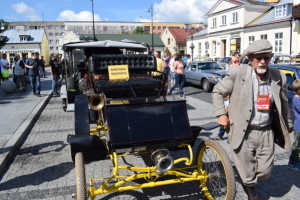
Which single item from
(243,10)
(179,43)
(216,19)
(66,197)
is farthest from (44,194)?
(179,43)

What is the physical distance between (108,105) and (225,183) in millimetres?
1713

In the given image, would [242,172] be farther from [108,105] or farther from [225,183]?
[108,105]

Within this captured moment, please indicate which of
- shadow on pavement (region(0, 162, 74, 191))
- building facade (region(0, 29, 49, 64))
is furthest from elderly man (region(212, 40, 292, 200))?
building facade (region(0, 29, 49, 64))

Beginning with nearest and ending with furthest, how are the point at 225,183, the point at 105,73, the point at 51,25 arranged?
1. the point at 225,183
2. the point at 105,73
3. the point at 51,25

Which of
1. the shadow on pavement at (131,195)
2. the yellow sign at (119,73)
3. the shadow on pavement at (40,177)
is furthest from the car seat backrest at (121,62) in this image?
the shadow on pavement at (131,195)

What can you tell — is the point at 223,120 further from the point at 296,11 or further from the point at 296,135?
the point at 296,11

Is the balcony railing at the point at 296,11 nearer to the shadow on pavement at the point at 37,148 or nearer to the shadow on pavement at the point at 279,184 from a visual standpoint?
the shadow on pavement at the point at 279,184

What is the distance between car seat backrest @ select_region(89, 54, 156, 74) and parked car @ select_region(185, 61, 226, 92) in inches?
279

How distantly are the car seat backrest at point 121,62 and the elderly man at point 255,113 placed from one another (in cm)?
306

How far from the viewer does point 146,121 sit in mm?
3373

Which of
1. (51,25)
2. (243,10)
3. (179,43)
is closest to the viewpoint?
(243,10)

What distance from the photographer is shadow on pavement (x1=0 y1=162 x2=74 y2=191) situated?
3.97 meters

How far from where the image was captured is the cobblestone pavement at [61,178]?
3605mm

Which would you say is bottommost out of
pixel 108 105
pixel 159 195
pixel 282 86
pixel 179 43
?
pixel 159 195
